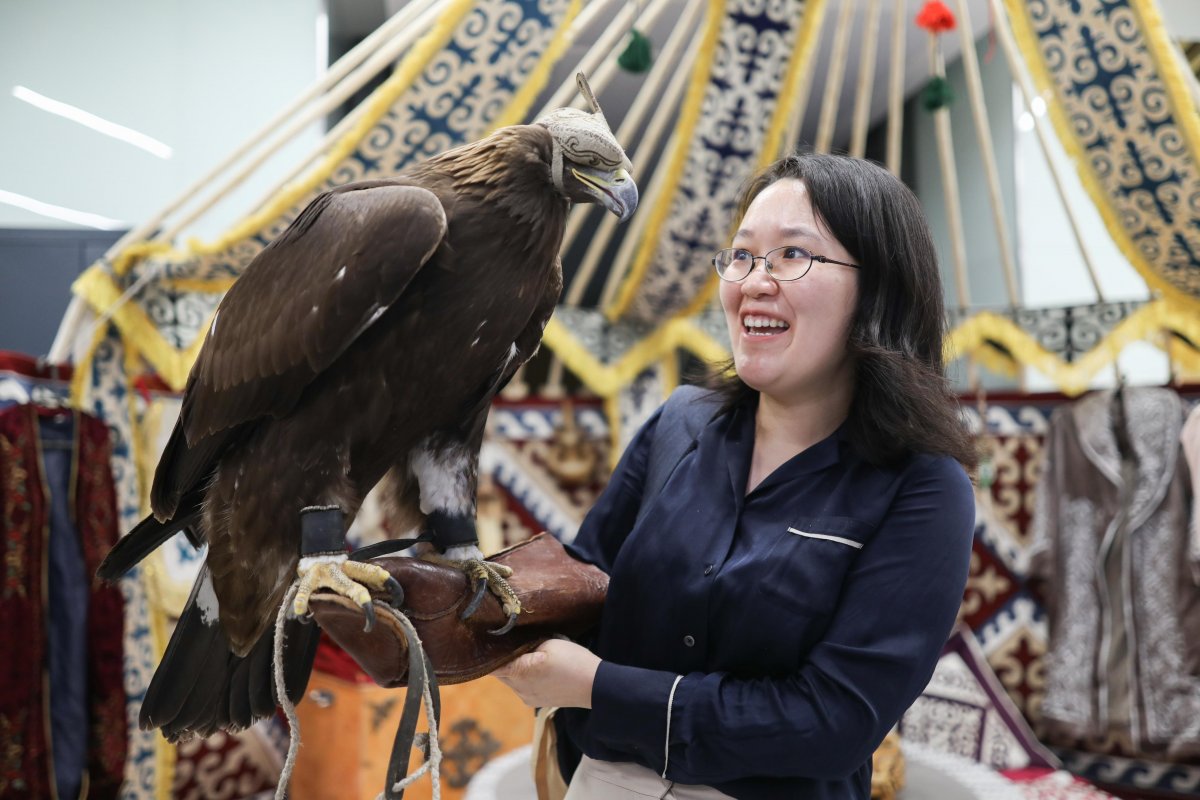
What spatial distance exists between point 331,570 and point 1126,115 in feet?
8.38

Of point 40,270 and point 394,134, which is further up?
point 394,134

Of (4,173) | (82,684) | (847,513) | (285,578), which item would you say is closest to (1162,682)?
(847,513)

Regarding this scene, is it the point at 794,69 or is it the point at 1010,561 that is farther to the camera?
the point at 1010,561

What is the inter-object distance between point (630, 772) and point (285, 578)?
16.7 inches

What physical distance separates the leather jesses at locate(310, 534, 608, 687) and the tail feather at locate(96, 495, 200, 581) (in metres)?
0.32

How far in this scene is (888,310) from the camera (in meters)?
1.02

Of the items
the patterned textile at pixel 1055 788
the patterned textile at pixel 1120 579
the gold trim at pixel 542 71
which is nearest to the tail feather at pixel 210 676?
the gold trim at pixel 542 71

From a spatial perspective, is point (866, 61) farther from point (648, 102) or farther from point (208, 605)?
point (208, 605)

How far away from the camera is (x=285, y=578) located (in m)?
1.04

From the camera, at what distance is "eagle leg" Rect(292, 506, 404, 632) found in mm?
899

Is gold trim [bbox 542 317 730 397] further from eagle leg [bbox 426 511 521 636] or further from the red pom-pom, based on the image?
eagle leg [bbox 426 511 521 636]

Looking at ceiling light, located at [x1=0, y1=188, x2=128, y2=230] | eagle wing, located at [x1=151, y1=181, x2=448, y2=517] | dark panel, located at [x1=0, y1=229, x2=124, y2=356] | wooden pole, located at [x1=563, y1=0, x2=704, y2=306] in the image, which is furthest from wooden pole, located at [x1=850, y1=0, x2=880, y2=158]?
ceiling light, located at [x1=0, y1=188, x2=128, y2=230]

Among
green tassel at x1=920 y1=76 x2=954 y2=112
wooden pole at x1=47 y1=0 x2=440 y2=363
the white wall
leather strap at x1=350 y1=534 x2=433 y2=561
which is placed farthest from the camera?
the white wall

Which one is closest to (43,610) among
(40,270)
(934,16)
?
(40,270)
